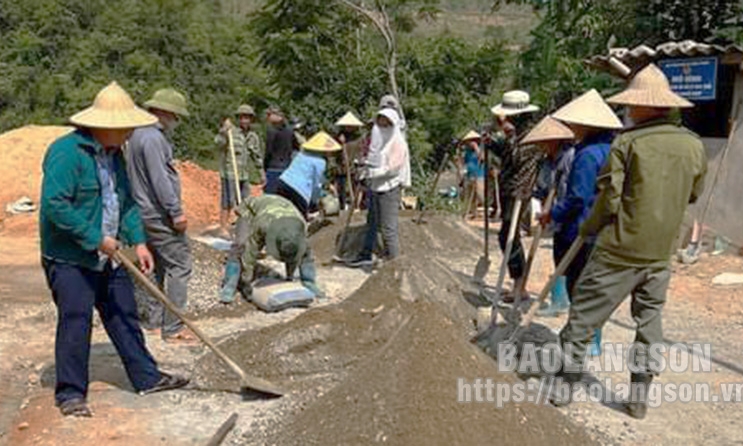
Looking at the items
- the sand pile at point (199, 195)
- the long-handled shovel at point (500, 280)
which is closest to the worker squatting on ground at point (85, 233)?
the long-handled shovel at point (500, 280)

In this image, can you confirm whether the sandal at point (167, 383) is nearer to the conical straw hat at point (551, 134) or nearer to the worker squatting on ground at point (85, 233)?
the worker squatting on ground at point (85, 233)

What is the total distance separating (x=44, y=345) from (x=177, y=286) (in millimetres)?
1038

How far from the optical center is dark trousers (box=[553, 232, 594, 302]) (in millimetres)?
4879

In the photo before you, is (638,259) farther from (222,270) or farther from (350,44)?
(350,44)

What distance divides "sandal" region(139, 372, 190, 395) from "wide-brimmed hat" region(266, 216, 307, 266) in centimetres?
154

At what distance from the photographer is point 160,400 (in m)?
4.39

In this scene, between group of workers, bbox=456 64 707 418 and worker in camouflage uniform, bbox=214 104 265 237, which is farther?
worker in camouflage uniform, bbox=214 104 265 237

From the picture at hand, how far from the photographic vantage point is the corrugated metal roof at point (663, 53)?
8055mm

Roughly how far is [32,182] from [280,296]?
8.96 meters

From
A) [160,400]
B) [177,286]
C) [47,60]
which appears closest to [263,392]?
[160,400]

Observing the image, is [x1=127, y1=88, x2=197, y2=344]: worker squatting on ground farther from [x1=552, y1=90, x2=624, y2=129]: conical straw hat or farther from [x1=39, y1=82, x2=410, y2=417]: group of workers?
[x1=552, y1=90, x2=624, y2=129]: conical straw hat

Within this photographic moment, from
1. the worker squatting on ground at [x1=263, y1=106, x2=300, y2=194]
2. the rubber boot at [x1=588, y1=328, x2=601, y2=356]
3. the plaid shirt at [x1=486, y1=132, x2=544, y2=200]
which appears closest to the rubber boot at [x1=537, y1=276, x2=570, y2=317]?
the plaid shirt at [x1=486, y1=132, x2=544, y2=200]

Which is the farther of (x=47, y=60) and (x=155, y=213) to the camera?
(x=47, y=60)

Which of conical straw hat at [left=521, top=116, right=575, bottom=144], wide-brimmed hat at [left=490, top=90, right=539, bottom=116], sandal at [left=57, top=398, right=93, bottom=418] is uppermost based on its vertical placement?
wide-brimmed hat at [left=490, top=90, right=539, bottom=116]
